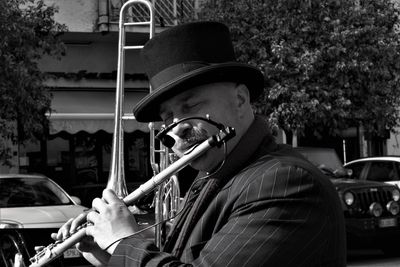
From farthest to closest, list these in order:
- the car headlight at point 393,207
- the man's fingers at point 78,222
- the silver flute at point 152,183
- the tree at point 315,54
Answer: the tree at point 315,54, the car headlight at point 393,207, the man's fingers at point 78,222, the silver flute at point 152,183

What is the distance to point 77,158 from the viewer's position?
19.2 m

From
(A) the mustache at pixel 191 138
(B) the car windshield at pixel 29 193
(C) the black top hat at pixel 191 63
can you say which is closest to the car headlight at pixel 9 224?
(B) the car windshield at pixel 29 193

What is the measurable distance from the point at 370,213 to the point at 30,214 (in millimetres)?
4607

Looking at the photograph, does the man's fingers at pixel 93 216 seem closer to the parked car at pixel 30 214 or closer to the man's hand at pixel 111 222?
the man's hand at pixel 111 222

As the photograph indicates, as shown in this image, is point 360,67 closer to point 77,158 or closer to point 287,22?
point 287,22

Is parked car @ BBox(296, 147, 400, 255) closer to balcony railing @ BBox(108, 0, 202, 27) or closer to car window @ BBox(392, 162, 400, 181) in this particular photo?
car window @ BBox(392, 162, 400, 181)

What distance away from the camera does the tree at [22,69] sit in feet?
45.5

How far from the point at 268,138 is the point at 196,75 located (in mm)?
282

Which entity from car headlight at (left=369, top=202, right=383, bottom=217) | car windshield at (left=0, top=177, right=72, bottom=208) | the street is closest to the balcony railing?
car windshield at (left=0, top=177, right=72, bottom=208)

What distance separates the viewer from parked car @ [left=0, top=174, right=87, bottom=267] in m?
9.70

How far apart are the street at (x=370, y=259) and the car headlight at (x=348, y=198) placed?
33.7 inches

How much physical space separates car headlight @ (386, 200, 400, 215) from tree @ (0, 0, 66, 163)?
6.44m

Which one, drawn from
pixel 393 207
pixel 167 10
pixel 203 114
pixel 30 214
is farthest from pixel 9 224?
pixel 167 10

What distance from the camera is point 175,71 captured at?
237 centimetres
